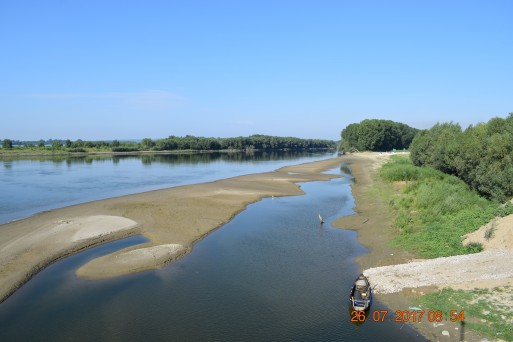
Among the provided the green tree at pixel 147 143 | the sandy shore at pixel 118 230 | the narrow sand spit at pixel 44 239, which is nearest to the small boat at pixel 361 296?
the sandy shore at pixel 118 230

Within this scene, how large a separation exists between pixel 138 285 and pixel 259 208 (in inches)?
789

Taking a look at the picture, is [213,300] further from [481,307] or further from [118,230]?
[118,230]

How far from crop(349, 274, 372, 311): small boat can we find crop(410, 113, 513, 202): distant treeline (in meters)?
19.3

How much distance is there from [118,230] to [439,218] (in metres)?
22.9

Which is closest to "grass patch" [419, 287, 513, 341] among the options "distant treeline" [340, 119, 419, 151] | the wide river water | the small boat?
Result: the wide river water

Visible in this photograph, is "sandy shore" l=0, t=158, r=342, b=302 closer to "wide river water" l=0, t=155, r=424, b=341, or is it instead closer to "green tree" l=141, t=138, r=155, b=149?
"wide river water" l=0, t=155, r=424, b=341

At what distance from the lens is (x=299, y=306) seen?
15.9 metres

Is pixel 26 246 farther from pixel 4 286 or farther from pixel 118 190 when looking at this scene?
pixel 118 190

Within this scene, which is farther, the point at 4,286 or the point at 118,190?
the point at 118,190

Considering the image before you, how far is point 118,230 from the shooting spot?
1071 inches

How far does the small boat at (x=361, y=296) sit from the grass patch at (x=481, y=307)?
207 cm

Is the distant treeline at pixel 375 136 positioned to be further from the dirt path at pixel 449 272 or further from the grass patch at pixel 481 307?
the grass patch at pixel 481 307

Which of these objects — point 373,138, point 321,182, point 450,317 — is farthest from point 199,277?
point 373,138
